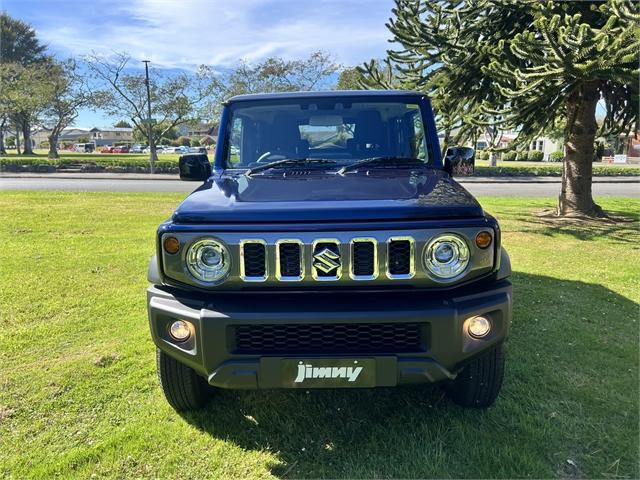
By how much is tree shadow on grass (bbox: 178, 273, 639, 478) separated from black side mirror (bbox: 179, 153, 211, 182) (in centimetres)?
167

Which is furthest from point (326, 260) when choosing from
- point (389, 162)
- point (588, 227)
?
point (588, 227)

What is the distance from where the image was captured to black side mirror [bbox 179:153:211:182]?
3.84 meters

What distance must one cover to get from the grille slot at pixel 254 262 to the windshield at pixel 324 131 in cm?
130

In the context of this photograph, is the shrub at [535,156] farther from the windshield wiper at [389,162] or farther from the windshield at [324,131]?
the windshield wiper at [389,162]

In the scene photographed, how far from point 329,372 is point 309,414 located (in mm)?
785

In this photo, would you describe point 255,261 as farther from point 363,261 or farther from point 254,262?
point 363,261

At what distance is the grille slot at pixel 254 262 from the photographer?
92.7 inches

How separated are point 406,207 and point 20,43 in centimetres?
6840

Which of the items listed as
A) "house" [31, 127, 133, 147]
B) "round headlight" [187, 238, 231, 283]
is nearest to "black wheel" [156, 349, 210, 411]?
"round headlight" [187, 238, 231, 283]

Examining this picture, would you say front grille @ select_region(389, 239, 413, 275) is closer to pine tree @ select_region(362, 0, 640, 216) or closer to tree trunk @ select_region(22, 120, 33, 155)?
pine tree @ select_region(362, 0, 640, 216)

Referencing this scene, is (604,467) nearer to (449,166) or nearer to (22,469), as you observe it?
(449,166)

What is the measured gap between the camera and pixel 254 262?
93.4 inches

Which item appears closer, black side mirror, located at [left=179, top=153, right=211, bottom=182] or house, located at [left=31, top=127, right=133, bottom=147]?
black side mirror, located at [left=179, top=153, right=211, bottom=182]

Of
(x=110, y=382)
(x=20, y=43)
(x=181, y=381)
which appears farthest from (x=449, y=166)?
(x=20, y=43)
